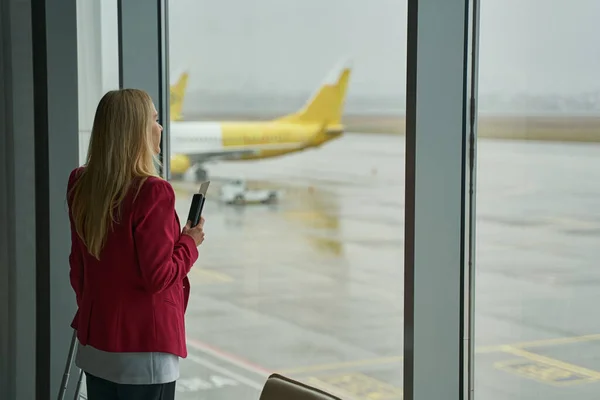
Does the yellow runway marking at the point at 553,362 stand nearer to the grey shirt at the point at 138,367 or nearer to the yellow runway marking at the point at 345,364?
the yellow runway marking at the point at 345,364

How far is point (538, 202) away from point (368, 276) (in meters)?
0.69

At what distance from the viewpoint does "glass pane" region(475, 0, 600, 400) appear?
6.33 ft

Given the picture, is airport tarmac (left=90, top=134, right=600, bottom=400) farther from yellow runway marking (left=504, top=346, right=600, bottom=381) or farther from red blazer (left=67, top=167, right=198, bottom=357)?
red blazer (left=67, top=167, right=198, bottom=357)

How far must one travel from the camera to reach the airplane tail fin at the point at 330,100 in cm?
266

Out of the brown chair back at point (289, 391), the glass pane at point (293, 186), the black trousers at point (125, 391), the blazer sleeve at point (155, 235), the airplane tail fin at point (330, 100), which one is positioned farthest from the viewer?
the airplane tail fin at point (330, 100)

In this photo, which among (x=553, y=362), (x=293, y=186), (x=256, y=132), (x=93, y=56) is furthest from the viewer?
(x=93, y=56)

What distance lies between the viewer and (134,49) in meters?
3.56

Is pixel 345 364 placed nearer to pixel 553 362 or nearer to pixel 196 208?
pixel 196 208

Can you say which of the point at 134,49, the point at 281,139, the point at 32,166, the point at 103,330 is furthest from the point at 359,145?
the point at 32,166

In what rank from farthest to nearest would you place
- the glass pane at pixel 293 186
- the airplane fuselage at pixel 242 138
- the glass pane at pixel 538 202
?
1. the airplane fuselage at pixel 242 138
2. the glass pane at pixel 293 186
3. the glass pane at pixel 538 202

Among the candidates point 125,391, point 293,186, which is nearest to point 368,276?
point 293,186

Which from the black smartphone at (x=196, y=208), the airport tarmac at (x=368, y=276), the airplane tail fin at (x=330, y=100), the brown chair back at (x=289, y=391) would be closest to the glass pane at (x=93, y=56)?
the airport tarmac at (x=368, y=276)

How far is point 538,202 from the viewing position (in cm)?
207

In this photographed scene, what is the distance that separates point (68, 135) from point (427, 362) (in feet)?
6.31
